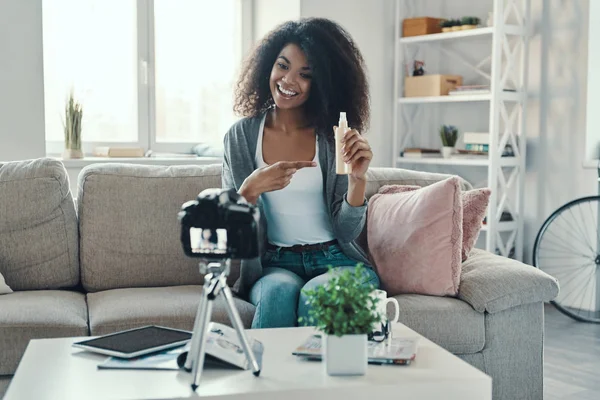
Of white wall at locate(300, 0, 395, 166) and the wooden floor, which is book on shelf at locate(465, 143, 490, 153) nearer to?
white wall at locate(300, 0, 395, 166)


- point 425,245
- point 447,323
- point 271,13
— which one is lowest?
point 447,323

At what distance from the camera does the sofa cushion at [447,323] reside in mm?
2447

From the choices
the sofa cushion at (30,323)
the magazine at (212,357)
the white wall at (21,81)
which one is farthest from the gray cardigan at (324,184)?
the white wall at (21,81)

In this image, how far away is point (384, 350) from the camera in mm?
1805

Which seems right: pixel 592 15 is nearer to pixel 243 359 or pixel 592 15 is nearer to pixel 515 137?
pixel 515 137

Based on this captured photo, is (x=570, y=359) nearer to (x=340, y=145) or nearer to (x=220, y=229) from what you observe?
(x=340, y=145)

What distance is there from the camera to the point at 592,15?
4.30 m

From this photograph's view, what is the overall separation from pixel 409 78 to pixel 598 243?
1.49 m

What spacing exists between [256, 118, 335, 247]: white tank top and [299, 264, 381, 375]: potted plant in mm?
925

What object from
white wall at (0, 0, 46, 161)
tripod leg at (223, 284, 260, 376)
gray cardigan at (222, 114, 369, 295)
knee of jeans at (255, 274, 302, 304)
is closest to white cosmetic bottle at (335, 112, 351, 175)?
gray cardigan at (222, 114, 369, 295)

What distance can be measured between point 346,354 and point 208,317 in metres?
0.29

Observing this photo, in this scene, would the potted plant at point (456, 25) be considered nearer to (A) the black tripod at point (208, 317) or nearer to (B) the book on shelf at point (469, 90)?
(B) the book on shelf at point (469, 90)

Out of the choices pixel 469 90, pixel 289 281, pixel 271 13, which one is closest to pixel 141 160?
pixel 271 13

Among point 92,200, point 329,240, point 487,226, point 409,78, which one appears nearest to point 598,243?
point 487,226
